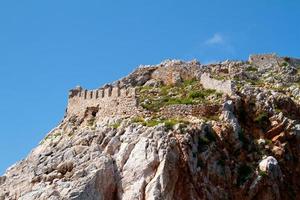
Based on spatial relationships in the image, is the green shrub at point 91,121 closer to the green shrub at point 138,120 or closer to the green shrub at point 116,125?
the green shrub at point 116,125

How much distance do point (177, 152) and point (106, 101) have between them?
9.83 m

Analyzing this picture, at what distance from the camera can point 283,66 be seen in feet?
206

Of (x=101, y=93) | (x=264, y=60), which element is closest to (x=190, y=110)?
(x=101, y=93)

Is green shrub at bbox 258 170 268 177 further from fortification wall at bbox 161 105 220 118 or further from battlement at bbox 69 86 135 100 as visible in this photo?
battlement at bbox 69 86 135 100

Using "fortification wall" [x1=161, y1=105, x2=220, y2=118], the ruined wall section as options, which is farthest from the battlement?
the ruined wall section

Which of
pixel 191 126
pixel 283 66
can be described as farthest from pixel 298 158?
pixel 283 66

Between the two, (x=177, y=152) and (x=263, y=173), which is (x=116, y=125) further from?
(x=263, y=173)

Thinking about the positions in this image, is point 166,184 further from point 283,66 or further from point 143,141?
point 283,66

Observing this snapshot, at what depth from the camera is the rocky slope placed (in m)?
36.0

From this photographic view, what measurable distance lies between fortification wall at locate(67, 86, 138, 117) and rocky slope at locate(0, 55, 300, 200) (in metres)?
0.37

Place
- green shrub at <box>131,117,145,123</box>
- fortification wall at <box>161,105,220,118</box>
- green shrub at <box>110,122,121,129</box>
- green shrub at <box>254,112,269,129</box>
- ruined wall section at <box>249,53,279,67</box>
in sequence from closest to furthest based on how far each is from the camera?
green shrub at <box>110,122,121,129</box>, green shrub at <box>131,117,145,123</box>, fortification wall at <box>161,105,220,118</box>, green shrub at <box>254,112,269,129</box>, ruined wall section at <box>249,53,279,67</box>

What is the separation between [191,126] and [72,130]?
28.6 feet

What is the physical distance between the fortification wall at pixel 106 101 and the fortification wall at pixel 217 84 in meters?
5.66

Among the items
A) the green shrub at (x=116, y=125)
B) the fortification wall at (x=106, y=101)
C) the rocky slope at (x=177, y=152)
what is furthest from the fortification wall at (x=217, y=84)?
the green shrub at (x=116, y=125)
